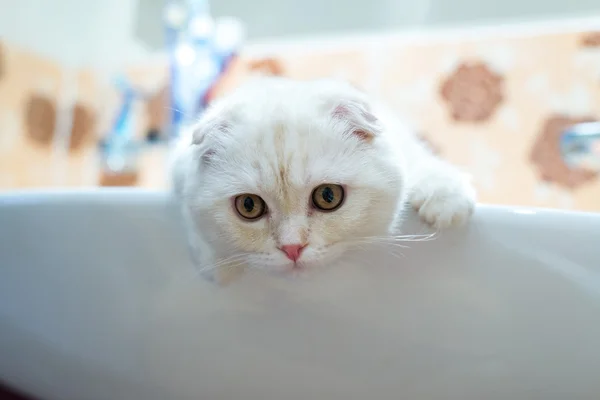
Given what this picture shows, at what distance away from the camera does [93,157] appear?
6.49 feet

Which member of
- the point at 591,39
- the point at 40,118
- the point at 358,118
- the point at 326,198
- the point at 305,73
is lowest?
the point at 40,118

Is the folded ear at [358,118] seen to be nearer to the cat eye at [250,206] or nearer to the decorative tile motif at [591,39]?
the cat eye at [250,206]

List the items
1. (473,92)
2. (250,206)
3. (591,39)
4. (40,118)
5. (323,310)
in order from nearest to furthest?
(323,310) < (250,206) < (591,39) < (473,92) < (40,118)

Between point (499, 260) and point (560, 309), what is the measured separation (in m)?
0.07

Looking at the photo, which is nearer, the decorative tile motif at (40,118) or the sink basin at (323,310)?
the sink basin at (323,310)

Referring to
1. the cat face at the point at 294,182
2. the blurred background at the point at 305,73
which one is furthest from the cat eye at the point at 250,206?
the blurred background at the point at 305,73

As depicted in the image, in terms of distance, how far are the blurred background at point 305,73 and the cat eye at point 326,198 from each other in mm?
701

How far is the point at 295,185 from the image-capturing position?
57cm

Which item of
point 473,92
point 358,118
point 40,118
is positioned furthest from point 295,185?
point 40,118

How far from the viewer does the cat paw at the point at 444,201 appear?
49 centimetres

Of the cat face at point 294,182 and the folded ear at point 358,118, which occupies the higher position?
the folded ear at point 358,118

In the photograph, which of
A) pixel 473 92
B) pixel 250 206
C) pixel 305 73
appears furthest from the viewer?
pixel 305 73

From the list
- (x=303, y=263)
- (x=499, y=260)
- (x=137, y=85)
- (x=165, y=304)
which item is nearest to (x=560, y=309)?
(x=499, y=260)

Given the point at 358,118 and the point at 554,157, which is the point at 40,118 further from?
the point at 554,157
